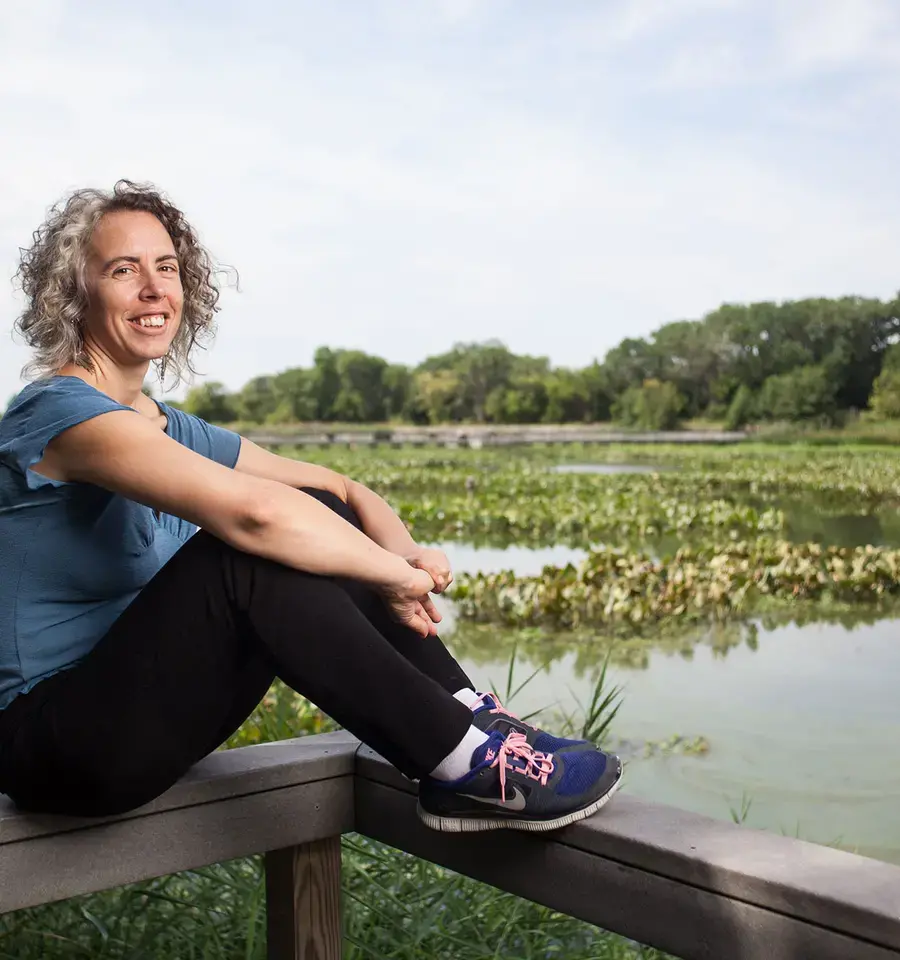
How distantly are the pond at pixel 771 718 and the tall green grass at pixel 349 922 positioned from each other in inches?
44.1

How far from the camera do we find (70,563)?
3.37ft

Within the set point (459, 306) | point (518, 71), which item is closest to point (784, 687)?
point (518, 71)

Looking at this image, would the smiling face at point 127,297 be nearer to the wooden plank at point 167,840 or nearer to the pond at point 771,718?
the wooden plank at point 167,840

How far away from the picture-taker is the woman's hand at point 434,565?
3.86ft

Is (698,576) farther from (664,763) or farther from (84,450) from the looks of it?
(84,450)

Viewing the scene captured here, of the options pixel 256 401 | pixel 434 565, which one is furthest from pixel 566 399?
pixel 434 565

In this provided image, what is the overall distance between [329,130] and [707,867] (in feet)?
66.5

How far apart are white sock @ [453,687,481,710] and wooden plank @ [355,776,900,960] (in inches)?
4.3

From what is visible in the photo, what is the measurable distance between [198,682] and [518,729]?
297 millimetres

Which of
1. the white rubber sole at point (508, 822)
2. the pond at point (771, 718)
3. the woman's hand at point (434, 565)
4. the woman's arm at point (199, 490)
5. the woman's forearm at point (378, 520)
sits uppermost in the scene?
the woman's arm at point (199, 490)

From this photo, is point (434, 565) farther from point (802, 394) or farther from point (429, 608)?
point (802, 394)

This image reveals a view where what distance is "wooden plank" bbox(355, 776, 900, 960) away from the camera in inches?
33.3

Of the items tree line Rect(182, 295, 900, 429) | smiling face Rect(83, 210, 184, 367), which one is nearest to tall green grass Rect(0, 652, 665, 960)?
smiling face Rect(83, 210, 184, 367)

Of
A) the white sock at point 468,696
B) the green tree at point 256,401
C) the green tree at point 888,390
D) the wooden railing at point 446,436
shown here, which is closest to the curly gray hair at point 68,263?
the white sock at point 468,696
